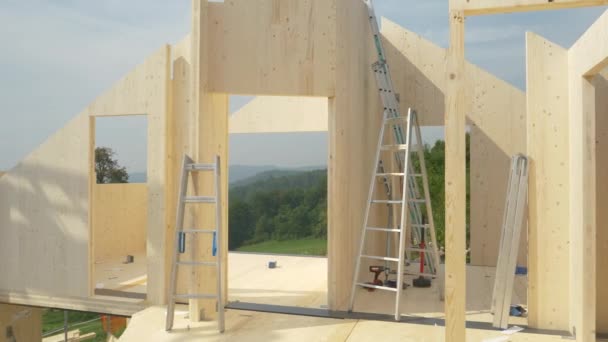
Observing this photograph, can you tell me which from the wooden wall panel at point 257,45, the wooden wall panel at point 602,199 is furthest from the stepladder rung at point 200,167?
the wooden wall panel at point 602,199

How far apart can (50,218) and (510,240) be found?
516 cm

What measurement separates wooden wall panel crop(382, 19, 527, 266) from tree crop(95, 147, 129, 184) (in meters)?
14.5

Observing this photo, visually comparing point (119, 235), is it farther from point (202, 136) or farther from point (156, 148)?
point (202, 136)

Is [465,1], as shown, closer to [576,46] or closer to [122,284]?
[576,46]

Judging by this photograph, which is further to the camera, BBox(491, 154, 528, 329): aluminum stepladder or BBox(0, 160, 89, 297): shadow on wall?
BBox(0, 160, 89, 297): shadow on wall

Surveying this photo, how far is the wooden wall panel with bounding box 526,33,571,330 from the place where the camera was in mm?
4133

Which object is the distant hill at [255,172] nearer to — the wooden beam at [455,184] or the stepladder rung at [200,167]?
the stepladder rung at [200,167]

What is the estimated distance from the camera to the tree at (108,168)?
61.2 feet

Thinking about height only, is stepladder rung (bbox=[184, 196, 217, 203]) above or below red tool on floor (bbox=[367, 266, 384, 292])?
above

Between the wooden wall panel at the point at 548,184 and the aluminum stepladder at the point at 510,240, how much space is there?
81mm

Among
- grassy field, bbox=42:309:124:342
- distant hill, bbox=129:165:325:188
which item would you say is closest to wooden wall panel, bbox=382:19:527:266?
grassy field, bbox=42:309:124:342

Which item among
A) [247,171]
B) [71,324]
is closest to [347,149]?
[71,324]

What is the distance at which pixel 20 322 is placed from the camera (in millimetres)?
7379

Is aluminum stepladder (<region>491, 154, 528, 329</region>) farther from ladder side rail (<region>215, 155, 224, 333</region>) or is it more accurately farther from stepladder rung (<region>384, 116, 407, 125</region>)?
ladder side rail (<region>215, 155, 224, 333</region>)
